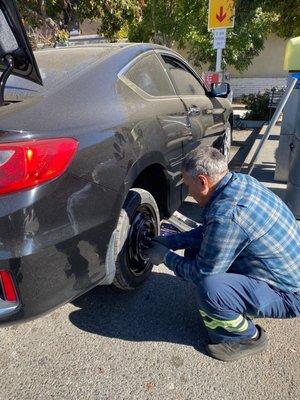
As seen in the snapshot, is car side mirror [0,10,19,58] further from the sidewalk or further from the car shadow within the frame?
the sidewalk

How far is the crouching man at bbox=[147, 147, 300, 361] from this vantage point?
192 centimetres

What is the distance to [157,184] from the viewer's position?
2.90 meters

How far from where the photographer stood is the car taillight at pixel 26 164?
157 centimetres

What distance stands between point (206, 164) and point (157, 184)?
958 millimetres

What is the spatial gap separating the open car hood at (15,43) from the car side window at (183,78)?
5.57 feet

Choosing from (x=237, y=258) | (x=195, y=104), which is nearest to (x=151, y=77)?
(x=195, y=104)

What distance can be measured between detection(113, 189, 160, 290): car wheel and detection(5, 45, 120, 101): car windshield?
791 mm

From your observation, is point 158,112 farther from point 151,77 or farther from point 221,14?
point 221,14

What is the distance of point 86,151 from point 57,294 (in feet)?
2.24

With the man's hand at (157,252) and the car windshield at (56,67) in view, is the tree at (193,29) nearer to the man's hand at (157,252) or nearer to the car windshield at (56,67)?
the car windshield at (56,67)

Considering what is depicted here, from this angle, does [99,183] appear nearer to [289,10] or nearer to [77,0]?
[289,10]

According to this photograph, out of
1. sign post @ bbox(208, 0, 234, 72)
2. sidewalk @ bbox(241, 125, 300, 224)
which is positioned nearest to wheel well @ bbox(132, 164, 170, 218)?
sidewalk @ bbox(241, 125, 300, 224)

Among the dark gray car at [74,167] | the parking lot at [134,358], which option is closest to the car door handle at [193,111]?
the dark gray car at [74,167]

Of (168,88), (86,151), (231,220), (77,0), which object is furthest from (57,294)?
(77,0)
